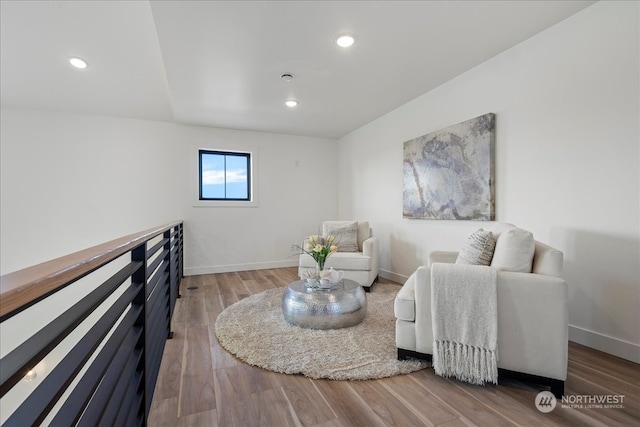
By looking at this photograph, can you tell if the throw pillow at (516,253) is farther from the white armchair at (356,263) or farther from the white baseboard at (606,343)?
the white armchair at (356,263)

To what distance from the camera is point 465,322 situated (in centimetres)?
179

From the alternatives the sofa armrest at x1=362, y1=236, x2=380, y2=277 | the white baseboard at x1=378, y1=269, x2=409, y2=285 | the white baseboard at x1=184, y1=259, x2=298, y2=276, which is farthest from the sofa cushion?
the white baseboard at x1=184, y1=259, x2=298, y2=276

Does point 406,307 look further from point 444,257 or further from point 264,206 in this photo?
point 264,206

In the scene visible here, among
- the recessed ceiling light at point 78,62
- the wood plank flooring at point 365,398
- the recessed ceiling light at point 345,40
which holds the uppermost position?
the recessed ceiling light at point 78,62

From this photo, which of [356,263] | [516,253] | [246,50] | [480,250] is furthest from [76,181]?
[516,253]

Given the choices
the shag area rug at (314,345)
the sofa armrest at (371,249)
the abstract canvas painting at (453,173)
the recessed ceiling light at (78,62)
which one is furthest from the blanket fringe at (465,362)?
the recessed ceiling light at (78,62)

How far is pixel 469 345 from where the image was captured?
1.79 m

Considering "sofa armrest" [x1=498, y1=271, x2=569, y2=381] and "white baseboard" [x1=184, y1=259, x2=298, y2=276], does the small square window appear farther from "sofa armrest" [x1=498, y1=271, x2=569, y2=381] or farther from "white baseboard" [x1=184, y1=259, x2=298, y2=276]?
"sofa armrest" [x1=498, y1=271, x2=569, y2=381]

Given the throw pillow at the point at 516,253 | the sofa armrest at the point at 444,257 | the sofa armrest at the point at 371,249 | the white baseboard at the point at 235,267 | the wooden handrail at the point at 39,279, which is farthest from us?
the white baseboard at the point at 235,267

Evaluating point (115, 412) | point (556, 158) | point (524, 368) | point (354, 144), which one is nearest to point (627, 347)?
point (524, 368)

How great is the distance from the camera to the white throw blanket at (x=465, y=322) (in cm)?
174

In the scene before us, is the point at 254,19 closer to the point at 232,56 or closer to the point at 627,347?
the point at 232,56

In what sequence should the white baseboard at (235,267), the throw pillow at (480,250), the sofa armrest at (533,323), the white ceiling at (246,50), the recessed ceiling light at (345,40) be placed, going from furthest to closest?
the white baseboard at (235,267) → the recessed ceiling light at (345,40) → the white ceiling at (246,50) → the throw pillow at (480,250) → the sofa armrest at (533,323)

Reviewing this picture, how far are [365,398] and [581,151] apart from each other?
2.30 meters
